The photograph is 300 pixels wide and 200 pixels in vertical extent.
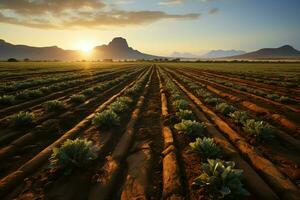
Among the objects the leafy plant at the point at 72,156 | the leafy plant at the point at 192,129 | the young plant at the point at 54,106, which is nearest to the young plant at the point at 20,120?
the young plant at the point at 54,106

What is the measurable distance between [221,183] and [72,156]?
334cm

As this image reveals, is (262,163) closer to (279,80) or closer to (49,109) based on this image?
(49,109)

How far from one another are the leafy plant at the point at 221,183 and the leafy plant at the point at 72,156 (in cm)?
253

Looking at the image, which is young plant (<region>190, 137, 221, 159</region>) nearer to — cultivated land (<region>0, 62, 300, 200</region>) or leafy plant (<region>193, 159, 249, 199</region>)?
cultivated land (<region>0, 62, 300, 200</region>)

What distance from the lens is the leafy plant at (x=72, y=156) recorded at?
5.10 m

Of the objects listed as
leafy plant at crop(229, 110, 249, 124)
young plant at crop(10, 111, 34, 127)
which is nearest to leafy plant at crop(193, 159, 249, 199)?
leafy plant at crop(229, 110, 249, 124)

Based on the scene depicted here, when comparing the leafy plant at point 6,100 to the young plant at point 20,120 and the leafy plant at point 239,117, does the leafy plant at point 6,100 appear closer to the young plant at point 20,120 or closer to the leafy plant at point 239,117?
the young plant at point 20,120

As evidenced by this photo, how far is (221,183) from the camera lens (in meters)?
4.20

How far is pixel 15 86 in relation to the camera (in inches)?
645

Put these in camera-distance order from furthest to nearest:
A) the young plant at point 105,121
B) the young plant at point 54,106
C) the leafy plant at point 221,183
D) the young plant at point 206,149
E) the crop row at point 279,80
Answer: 1. the crop row at point 279,80
2. the young plant at point 54,106
3. the young plant at point 105,121
4. the young plant at point 206,149
5. the leafy plant at point 221,183

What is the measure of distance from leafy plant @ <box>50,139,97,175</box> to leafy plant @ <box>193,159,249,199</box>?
8.30ft

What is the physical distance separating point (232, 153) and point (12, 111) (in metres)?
9.46

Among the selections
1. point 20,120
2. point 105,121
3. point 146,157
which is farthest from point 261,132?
point 20,120

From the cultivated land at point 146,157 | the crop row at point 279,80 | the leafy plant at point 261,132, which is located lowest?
the crop row at point 279,80
